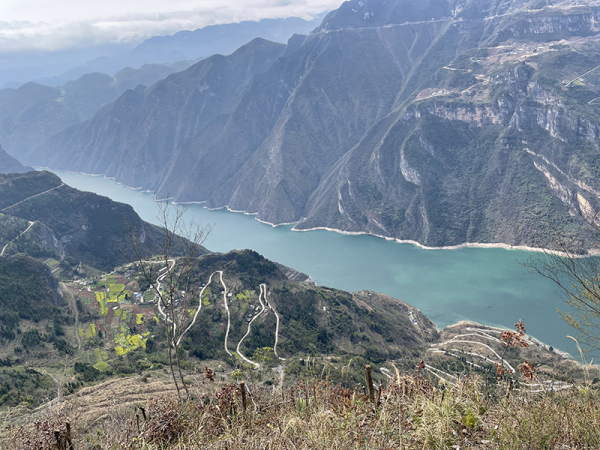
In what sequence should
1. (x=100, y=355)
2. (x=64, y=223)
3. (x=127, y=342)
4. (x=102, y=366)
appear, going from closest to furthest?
(x=102, y=366) → (x=100, y=355) → (x=127, y=342) → (x=64, y=223)

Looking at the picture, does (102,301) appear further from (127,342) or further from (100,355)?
(100,355)

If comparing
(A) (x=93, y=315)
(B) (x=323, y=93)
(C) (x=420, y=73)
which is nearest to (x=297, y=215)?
(B) (x=323, y=93)

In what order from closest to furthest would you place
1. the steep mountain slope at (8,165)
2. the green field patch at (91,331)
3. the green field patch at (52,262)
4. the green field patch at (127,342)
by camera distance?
the green field patch at (127,342), the green field patch at (91,331), the green field patch at (52,262), the steep mountain slope at (8,165)

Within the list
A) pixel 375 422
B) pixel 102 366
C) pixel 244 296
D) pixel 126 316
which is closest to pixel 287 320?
pixel 244 296

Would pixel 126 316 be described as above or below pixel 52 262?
above

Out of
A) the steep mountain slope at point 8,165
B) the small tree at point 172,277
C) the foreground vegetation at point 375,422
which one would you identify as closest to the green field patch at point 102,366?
the small tree at point 172,277

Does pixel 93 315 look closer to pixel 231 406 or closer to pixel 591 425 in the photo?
pixel 231 406

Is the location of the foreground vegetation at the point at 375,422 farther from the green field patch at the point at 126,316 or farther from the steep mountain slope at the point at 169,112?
the steep mountain slope at the point at 169,112

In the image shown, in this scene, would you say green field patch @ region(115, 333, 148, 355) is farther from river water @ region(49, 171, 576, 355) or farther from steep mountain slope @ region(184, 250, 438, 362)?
river water @ region(49, 171, 576, 355)
